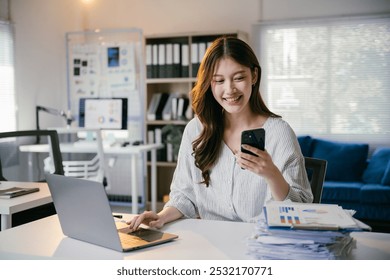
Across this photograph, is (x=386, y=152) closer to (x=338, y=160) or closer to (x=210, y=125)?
(x=338, y=160)

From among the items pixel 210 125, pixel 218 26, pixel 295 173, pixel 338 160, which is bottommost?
pixel 338 160

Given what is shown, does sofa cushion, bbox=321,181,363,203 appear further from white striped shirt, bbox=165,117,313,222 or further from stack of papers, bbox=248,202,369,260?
stack of papers, bbox=248,202,369,260

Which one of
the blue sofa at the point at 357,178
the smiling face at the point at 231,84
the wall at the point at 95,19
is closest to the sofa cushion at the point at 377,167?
the blue sofa at the point at 357,178

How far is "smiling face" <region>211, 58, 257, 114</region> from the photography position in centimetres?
160

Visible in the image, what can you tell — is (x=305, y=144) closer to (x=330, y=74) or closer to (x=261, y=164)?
(x=330, y=74)

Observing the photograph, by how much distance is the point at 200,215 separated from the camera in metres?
1.67

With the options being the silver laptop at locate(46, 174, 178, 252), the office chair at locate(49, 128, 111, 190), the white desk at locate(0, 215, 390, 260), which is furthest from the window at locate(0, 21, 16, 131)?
the silver laptop at locate(46, 174, 178, 252)

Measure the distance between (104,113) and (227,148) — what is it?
298 centimetres

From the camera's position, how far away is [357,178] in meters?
4.14

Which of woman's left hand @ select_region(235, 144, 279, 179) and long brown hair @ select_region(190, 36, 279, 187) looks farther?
long brown hair @ select_region(190, 36, 279, 187)

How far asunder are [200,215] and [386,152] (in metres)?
2.85

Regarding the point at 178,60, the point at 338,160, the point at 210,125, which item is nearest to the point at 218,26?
the point at 178,60
